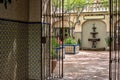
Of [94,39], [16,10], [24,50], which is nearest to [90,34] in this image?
[94,39]

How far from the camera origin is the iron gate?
482 cm

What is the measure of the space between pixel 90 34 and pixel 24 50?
1483 centimetres

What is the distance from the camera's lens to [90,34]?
20.1 metres

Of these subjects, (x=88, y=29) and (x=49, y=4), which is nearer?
(x=49, y=4)

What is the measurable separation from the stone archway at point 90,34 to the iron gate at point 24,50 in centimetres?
1375

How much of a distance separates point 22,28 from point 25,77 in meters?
1.29

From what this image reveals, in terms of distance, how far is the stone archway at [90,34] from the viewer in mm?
19656

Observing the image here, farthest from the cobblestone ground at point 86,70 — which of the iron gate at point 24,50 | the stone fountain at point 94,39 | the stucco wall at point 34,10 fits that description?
the stone fountain at point 94,39

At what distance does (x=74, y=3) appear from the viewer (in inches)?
709

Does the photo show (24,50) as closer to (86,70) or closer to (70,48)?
(86,70)

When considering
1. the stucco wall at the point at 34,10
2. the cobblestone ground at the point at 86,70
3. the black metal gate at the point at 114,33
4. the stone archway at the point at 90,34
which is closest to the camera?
the black metal gate at the point at 114,33

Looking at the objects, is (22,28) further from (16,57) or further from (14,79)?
(14,79)

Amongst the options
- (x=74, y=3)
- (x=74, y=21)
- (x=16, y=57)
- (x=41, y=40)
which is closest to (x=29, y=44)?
(x=41, y=40)

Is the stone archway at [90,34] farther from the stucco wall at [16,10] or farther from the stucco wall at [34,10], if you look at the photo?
the stucco wall at [16,10]
